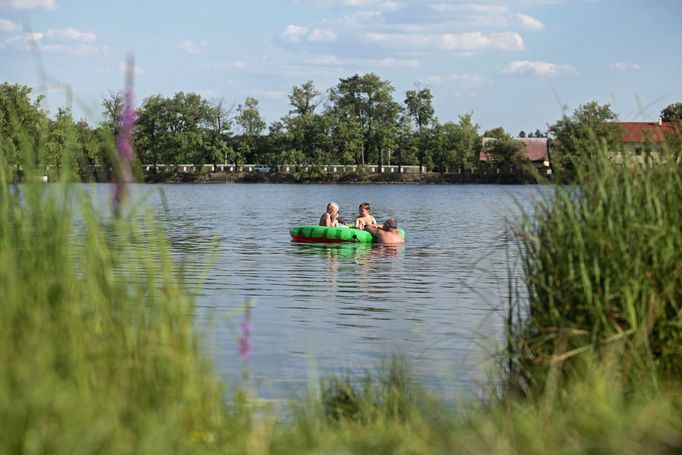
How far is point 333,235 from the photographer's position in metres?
23.2

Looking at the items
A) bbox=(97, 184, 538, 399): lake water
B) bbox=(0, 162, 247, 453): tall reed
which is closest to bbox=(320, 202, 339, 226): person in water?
bbox=(97, 184, 538, 399): lake water

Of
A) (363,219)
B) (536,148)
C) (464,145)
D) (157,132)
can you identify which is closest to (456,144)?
(464,145)

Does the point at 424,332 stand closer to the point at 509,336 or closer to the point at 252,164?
the point at 509,336

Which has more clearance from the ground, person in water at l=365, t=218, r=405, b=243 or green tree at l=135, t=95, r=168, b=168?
green tree at l=135, t=95, r=168, b=168

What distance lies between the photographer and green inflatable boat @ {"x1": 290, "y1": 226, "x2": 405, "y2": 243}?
2314cm

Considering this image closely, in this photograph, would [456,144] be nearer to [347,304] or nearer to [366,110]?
[366,110]

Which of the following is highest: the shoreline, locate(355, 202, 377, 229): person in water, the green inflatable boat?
locate(355, 202, 377, 229): person in water

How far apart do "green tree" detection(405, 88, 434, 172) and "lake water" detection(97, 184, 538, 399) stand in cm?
8056

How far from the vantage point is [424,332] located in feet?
37.6

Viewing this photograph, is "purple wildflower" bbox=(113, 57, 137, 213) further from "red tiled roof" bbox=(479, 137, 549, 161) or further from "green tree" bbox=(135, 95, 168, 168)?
"red tiled roof" bbox=(479, 137, 549, 161)

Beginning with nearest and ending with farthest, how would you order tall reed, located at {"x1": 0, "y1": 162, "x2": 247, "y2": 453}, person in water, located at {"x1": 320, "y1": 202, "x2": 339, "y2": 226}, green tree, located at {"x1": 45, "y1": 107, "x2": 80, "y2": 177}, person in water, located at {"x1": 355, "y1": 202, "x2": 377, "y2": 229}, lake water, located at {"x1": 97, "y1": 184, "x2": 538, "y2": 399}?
1. tall reed, located at {"x1": 0, "y1": 162, "x2": 247, "y2": 453}
2. green tree, located at {"x1": 45, "y1": 107, "x2": 80, "y2": 177}
3. lake water, located at {"x1": 97, "y1": 184, "x2": 538, "y2": 399}
4. person in water, located at {"x1": 320, "y1": 202, "x2": 339, "y2": 226}
5. person in water, located at {"x1": 355, "y1": 202, "x2": 377, "y2": 229}

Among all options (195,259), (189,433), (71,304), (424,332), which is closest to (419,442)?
→ (189,433)

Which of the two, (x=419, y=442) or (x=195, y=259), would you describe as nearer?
(x=419, y=442)

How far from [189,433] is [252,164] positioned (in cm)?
10974
